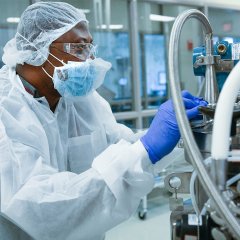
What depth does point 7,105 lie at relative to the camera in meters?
1.07

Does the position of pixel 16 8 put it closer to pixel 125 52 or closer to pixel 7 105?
pixel 125 52

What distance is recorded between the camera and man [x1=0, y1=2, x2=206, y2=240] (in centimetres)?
90

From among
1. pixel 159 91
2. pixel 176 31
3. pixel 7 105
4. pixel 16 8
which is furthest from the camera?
pixel 159 91

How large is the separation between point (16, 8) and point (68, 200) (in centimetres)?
195

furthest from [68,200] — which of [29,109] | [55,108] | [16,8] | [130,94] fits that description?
[130,94]

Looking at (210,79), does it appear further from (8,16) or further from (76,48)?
(8,16)

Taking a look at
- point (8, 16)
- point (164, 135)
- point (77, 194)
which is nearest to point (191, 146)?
point (164, 135)

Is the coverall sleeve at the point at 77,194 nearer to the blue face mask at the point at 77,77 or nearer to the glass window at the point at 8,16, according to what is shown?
the blue face mask at the point at 77,77

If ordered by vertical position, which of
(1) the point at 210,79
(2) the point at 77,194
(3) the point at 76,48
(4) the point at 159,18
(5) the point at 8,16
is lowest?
(2) the point at 77,194

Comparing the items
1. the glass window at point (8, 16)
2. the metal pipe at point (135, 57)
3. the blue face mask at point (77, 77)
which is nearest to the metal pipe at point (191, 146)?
the blue face mask at point (77, 77)

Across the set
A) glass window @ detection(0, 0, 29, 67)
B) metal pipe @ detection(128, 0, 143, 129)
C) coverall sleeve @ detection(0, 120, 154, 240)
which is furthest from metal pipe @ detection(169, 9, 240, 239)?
metal pipe @ detection(128, 0, 143, 129)

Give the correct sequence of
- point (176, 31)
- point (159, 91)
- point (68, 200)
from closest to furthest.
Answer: point (176, 31), point (68, 200), point (159, 91)

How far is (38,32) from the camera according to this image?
49.2 inches

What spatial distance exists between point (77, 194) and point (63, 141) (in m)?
0.40
